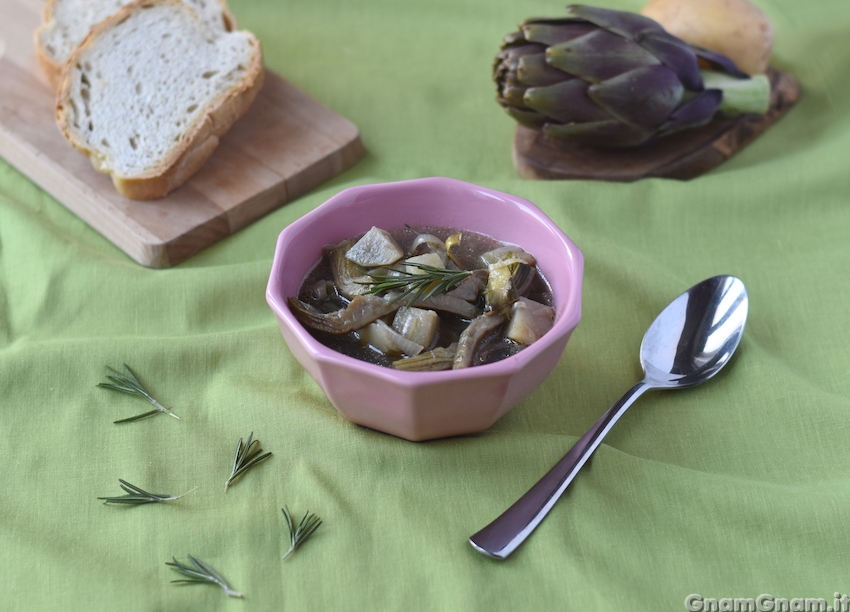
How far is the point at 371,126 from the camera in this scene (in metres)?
2.66

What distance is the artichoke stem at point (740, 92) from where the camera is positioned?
2537 mm

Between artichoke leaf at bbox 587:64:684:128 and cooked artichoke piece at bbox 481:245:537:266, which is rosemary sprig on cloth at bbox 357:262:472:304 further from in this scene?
artichoke leaf at bbox 587:64:684:128

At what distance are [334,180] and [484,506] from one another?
1.23 meters

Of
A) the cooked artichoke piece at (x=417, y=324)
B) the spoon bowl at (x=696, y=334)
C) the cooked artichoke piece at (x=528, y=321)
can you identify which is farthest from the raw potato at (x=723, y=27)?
the cooked artichoke piece at (x=417, y=324)

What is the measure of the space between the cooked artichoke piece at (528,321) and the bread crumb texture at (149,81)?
1170mm

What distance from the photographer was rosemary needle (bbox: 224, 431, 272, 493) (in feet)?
5.34

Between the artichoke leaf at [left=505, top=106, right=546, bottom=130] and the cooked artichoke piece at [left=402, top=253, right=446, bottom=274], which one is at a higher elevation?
the cooked artichoke piece at [left=402, top=253, right=446, bottom=274]

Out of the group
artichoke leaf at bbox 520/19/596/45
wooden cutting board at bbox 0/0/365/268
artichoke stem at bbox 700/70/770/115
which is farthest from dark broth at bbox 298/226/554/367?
artichoke stem at bbox 700/70/770/115

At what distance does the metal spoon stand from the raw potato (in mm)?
976

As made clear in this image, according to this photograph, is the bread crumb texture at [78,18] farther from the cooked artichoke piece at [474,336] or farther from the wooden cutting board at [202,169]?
the cooked artichoke piece at [474,336]

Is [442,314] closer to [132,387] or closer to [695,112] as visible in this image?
[132,387]

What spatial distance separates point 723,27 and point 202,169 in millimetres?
1628

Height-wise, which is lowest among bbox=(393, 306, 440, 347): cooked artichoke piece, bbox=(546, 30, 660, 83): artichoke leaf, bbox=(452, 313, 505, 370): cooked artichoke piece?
bbox=(393, 306, 440, 347): cooked artichoke piece

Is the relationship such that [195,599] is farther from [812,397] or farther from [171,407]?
[812,397]
